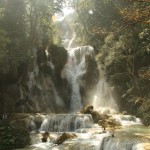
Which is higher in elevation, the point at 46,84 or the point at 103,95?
the point at 46,84

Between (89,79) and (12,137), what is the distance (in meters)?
22.0

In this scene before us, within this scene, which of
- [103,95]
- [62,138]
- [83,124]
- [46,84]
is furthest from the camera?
[103,95]

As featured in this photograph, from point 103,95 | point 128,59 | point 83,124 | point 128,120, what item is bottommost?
point 83,124

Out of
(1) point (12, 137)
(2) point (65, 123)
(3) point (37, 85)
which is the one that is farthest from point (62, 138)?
(3) point (37, 85)

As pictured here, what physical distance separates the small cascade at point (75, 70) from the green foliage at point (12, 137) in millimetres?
17598

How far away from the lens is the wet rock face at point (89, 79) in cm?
3891

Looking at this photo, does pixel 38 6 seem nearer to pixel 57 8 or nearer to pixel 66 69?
pixel 57 8

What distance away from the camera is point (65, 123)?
79.7ft

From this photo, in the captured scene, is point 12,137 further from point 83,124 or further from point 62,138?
point 83,124

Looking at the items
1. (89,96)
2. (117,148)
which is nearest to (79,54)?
(89,96)

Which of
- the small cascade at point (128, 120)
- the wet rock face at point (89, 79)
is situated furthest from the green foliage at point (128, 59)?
the wet rock face at point (89, 79)

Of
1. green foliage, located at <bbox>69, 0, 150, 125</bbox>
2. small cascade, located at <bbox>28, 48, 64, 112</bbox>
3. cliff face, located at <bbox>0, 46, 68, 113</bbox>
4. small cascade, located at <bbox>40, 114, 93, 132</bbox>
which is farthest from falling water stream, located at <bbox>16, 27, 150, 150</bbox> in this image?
green foliage, located at <bbox>69, 0, 150, 125</bbox>

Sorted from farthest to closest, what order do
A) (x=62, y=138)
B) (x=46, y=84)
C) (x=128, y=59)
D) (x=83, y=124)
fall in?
(x=46, y=84) < (x=128, y=59) < (x=83, y=124) < (x=62, y=138)

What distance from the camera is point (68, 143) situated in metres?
18.1
